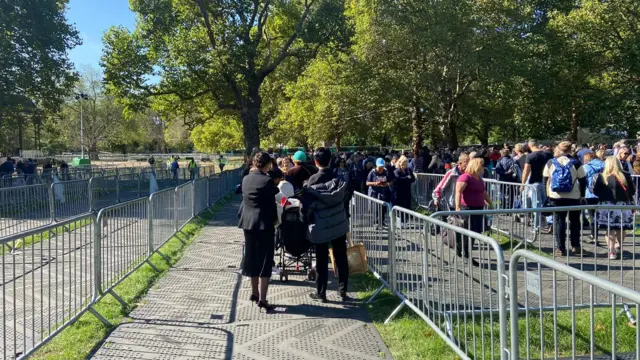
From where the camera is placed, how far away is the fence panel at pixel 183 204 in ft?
34.8

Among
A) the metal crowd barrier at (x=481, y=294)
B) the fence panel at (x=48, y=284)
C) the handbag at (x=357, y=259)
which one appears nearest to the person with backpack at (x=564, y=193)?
the metal crowd barrier at (x=481, y=294)

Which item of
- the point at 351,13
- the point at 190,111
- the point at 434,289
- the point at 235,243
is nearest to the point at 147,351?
the point at 434,289

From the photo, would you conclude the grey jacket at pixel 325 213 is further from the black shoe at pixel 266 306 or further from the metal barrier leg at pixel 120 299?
the metal barrier leg at pixel 120 299

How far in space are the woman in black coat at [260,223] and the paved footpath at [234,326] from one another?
437 mm

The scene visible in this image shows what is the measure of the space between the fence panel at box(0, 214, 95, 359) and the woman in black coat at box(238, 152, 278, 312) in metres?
1.69

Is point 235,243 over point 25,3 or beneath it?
beneath

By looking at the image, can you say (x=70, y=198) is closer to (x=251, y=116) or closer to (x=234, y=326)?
(x=234, y=326)

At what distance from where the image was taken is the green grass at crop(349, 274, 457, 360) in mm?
4504

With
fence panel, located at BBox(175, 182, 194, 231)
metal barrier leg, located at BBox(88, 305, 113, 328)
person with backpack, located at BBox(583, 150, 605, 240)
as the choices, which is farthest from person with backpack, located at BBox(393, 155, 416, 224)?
metal barrier leg, located at BBox(88, 305, 113, 328)

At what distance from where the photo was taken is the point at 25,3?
2653 centimetres

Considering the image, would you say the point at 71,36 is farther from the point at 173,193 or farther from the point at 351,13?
the point at 173,193

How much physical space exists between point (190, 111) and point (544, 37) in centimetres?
2163

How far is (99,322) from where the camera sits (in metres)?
5.39

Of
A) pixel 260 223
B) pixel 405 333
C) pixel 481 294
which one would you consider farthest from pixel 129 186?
pixel 481 294
